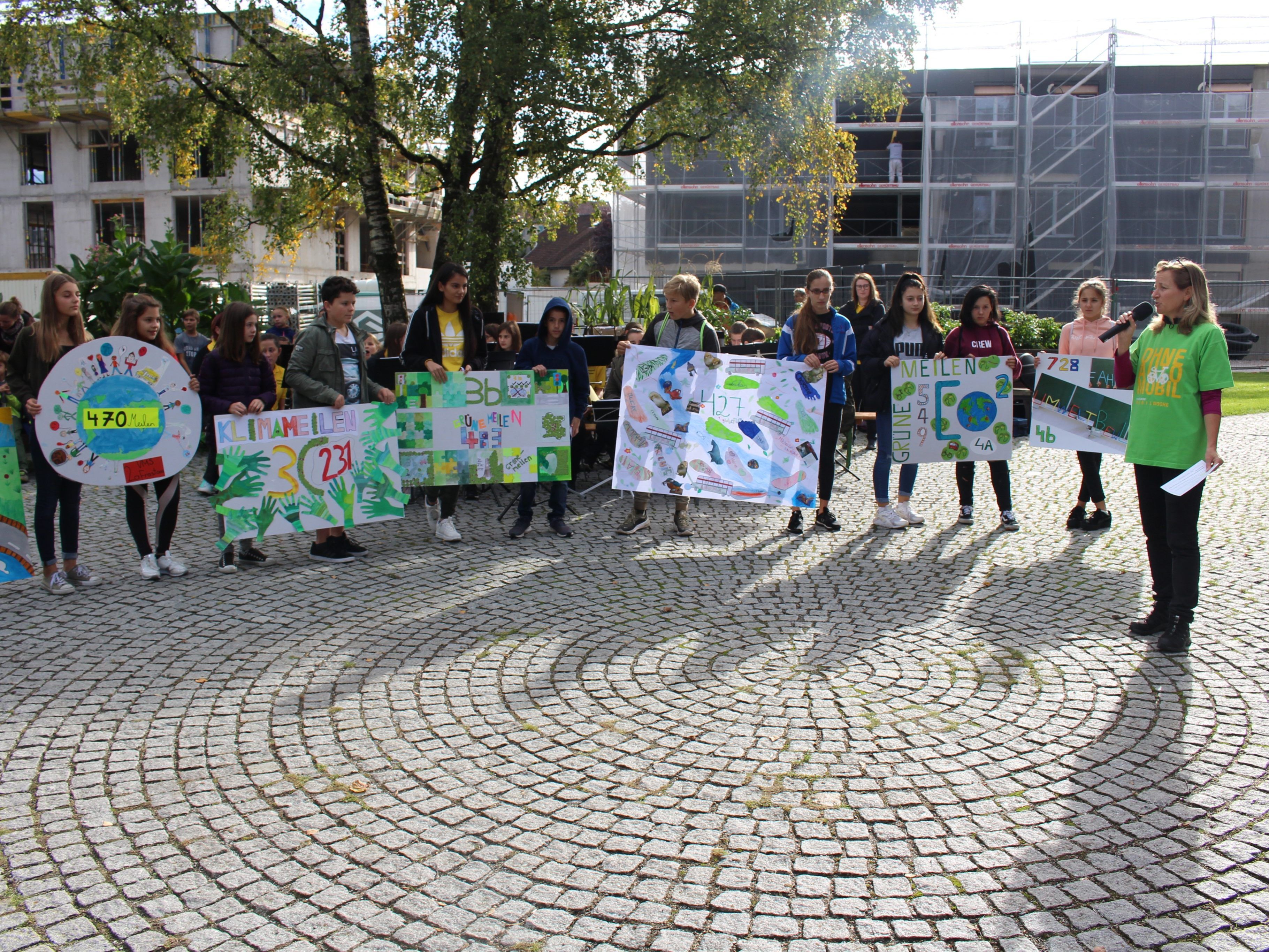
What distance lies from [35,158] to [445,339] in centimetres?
4949

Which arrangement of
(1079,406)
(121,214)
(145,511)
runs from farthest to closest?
(121,214) < (1079,406) < (145,511)

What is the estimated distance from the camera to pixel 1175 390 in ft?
17.6

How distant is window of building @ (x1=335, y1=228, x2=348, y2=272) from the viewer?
49.0m

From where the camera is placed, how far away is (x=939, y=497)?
10.2 metres

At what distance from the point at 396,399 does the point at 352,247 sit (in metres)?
45.8

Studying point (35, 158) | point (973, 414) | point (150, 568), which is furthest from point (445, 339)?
point (35, 158)

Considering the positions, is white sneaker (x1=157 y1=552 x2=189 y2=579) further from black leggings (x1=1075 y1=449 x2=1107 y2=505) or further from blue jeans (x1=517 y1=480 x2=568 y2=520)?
black leggings (x1=1075 y1=449 x2=1107 y2=505)

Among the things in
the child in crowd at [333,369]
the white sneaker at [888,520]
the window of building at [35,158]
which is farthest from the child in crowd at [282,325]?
the window of building at [35,158]

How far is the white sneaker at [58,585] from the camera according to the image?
269 inches

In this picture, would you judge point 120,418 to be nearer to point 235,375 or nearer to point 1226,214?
point 235,375

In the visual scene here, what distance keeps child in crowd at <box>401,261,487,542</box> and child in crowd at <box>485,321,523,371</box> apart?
1.71 meters

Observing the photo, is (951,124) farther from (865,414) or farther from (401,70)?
(865,414)

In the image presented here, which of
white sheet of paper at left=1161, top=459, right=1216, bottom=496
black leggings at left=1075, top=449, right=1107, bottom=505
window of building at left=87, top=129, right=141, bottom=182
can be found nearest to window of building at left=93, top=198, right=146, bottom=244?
window of building at left=87, top=129, right=141, bottom=182

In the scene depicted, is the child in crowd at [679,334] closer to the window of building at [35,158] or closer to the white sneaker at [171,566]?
the white sneaker at [171,566]
